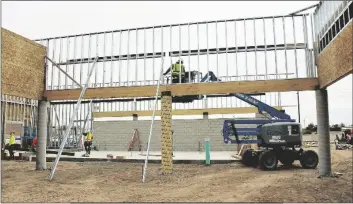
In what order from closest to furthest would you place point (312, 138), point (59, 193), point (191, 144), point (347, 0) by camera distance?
1. point (347, 0)
2. point (59, 193)
3. point (191, 144)
4. point (312, 138)

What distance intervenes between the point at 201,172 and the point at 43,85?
7849 mm

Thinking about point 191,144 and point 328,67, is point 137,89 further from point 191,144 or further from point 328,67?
point 191,144

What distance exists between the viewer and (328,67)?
1011cm

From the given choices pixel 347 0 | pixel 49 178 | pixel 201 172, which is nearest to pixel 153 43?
pixel 201 172

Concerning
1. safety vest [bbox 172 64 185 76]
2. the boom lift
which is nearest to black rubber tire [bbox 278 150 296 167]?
the boom lift

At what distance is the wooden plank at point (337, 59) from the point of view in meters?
7.89

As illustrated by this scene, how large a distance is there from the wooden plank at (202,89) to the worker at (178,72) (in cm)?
81

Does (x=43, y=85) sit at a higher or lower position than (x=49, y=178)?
higher

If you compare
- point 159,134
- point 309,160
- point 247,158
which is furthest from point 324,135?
point 159,134

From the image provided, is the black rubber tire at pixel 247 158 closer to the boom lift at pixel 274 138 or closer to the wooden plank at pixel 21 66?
the boom lift at pixel 274 138

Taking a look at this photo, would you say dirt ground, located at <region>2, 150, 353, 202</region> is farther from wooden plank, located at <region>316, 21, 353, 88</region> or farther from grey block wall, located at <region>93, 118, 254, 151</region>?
grey block wall, located at <region>93, 118, 254, 151</region>

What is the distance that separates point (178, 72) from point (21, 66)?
6.36m

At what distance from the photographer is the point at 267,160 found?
14.4m

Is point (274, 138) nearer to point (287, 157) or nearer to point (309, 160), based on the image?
point (287, 157)
